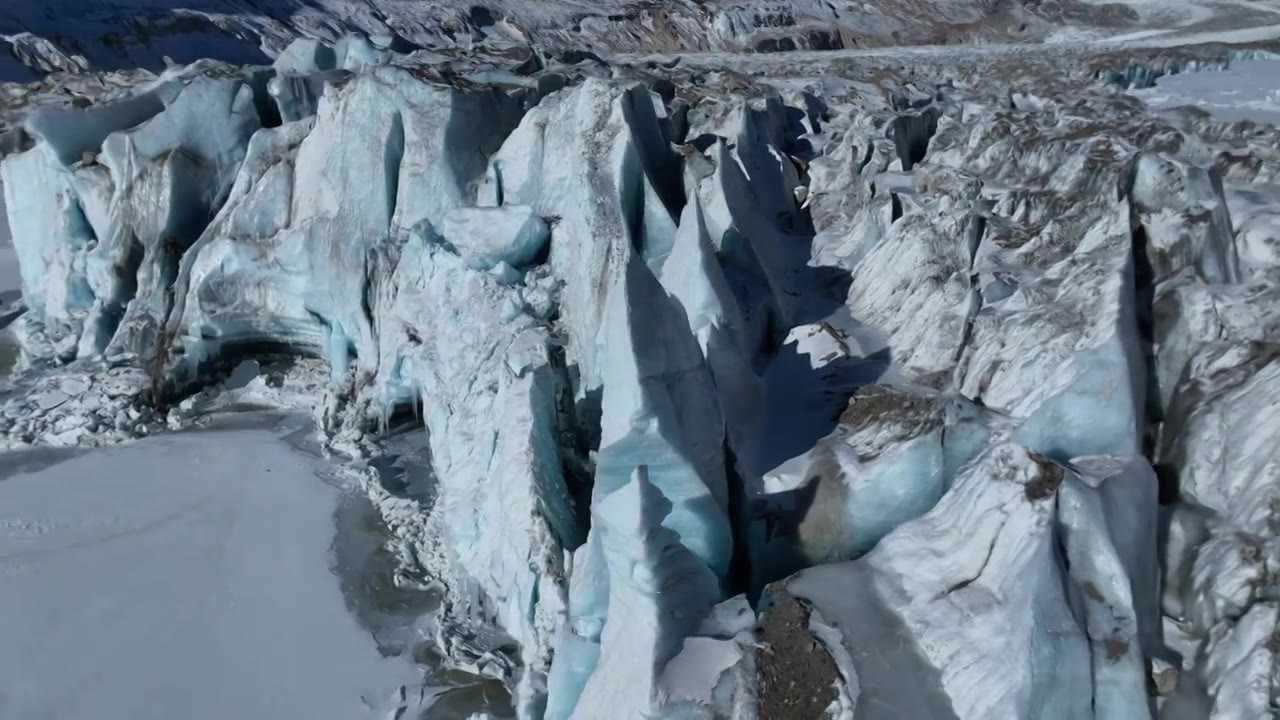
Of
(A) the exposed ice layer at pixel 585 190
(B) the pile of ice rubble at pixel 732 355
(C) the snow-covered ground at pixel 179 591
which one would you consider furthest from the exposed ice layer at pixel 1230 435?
(C) the snow-covered ground at pixel 179 591

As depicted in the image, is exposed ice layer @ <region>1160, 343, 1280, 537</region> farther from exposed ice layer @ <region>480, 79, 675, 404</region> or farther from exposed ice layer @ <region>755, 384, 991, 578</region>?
exposed ice layer @ <region>480, 79, 675, 404</region>

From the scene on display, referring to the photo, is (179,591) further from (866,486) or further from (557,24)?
(557,24)

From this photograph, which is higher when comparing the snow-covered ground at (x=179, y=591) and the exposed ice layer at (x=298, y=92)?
the exposed ice layer at (x=298, y=92)

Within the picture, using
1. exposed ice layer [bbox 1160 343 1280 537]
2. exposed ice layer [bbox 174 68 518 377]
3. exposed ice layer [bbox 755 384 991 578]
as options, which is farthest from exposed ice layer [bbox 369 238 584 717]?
exposed ice layer [bbox 1160 343 1280 537]

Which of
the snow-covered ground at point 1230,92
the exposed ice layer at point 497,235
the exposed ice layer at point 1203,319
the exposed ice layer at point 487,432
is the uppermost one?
the snow-covered ground at point 1230,92

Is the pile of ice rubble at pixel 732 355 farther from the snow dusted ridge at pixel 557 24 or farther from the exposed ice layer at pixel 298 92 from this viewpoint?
the snow dusted ridge at pixel 557 24

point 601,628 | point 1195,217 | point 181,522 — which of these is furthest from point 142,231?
point 1195,217

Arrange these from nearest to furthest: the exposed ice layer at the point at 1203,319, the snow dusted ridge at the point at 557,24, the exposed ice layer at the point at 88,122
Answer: the exposed ice layer at the point at 1203,319
the exposed ice layer at the point at 88,122
the snow dusted ridge at the point at 557,24

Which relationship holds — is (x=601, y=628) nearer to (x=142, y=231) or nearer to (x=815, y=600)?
(x=815, y=600)
